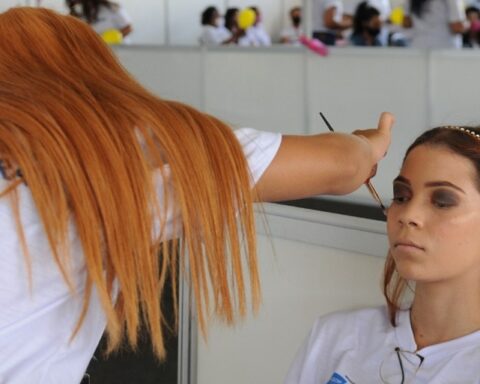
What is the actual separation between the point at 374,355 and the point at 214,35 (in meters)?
9.18

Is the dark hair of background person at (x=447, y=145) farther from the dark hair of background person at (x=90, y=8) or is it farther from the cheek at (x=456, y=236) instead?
the dark hair of background person at (x=90, y=8)

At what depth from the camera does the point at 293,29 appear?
11.9 m

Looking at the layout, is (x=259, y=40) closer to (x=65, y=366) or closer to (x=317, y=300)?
(x=317, y=300)

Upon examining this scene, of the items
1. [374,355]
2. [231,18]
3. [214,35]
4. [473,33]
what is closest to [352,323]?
[374,355]

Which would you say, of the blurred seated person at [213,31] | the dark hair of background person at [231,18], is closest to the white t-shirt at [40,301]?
the blurred seated person at [213,31]

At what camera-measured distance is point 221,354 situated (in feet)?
6.79

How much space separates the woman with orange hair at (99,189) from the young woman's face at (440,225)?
0.31m

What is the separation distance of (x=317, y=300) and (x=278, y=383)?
22cm

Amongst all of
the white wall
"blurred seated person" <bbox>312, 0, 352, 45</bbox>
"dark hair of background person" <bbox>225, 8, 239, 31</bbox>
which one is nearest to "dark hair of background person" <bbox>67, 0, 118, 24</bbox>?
"blurred seated person" <bbox>312, 0, 352, 45</bbox>

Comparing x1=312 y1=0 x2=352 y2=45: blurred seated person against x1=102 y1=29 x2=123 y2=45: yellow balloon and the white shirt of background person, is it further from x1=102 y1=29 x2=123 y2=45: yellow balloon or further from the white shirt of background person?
the white shirt of background person

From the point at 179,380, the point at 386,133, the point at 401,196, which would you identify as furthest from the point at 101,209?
the point at 179,380

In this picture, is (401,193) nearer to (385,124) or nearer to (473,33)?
(385,124)

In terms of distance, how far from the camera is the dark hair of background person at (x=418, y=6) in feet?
19.6

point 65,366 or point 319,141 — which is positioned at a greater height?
point 319,141
